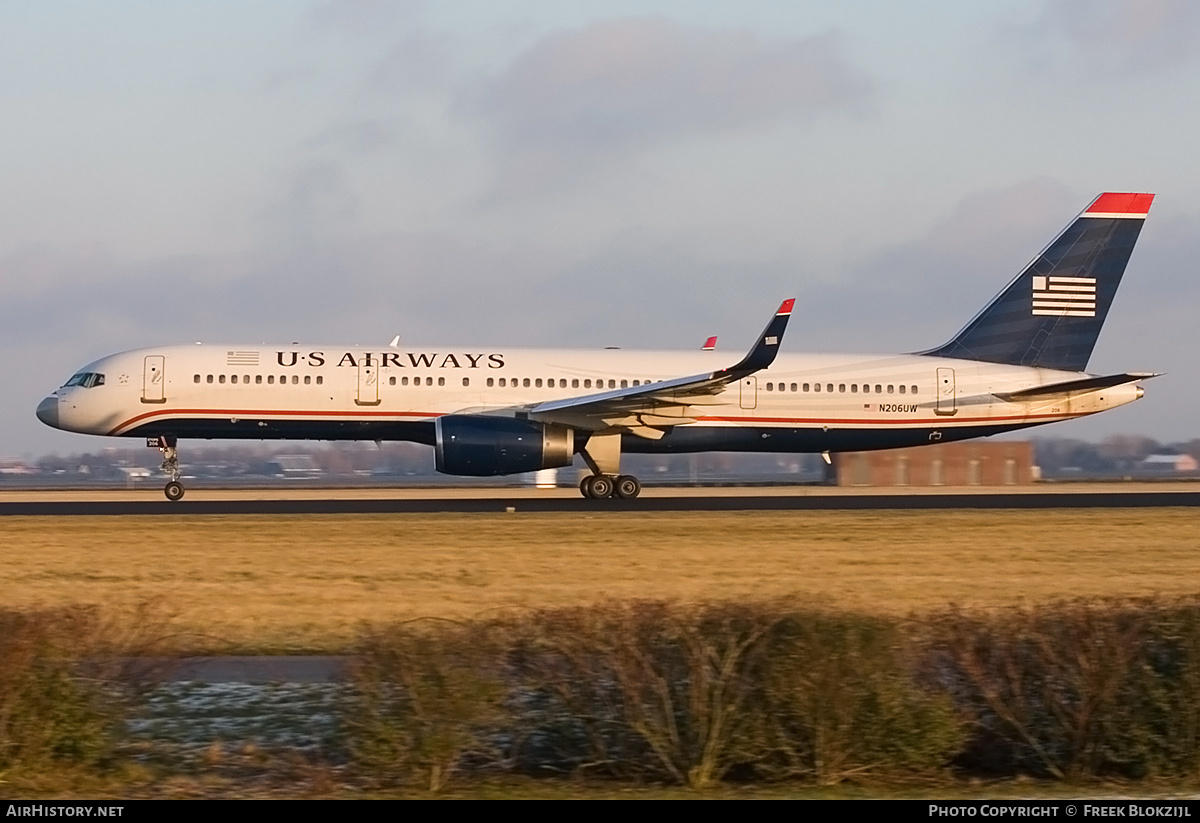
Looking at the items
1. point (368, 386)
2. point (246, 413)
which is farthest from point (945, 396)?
point (246, 413)

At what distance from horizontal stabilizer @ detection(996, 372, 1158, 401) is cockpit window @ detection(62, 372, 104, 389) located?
23531 mm

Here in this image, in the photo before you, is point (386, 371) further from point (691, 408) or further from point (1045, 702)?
point (1045, 702)

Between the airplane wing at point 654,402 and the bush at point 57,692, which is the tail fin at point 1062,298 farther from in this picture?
the bush at point 57,692

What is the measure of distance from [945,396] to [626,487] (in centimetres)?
910

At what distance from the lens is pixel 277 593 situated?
18.7 m

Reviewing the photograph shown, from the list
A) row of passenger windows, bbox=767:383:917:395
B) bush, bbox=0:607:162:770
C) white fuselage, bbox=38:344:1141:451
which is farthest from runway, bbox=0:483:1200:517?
bush, bbox=0:607:162:770

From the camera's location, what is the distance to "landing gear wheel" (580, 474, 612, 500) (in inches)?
1415

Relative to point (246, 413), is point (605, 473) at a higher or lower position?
lower

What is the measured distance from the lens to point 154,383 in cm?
3438

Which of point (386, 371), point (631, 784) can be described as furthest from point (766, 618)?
point (386, 371)

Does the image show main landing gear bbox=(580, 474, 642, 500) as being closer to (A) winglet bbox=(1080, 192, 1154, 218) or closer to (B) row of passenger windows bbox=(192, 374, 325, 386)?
(B) row of passenger windows bbox=(192, 374, 325, 386)

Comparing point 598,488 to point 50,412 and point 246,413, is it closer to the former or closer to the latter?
point 246,413

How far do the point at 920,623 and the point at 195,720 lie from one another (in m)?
5.98

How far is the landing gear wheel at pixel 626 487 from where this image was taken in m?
36.0
